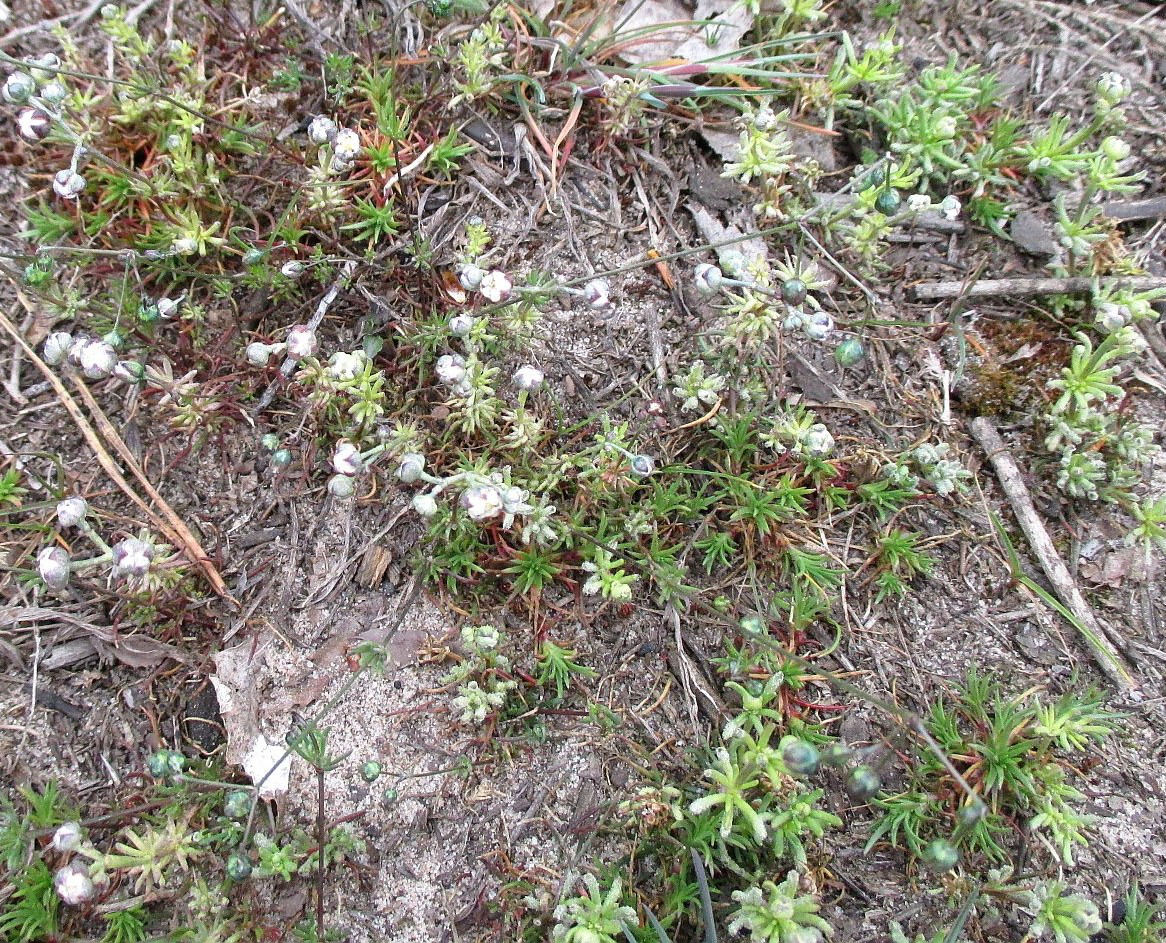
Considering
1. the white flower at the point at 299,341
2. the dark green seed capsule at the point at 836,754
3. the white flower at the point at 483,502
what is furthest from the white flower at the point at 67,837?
the dark green seed capsule at the point at 836,754

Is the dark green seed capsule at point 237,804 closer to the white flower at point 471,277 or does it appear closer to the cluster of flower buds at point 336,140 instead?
the white flower at point 471,277

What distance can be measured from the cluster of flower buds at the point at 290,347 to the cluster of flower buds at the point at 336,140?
0.75 m

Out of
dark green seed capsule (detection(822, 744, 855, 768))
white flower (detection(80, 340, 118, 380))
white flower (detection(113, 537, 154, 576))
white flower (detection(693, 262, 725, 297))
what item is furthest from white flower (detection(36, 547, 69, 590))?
dark green seed capsule (detection(822, 744, 855, 768))

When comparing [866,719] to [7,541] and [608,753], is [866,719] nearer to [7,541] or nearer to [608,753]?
[608,753]

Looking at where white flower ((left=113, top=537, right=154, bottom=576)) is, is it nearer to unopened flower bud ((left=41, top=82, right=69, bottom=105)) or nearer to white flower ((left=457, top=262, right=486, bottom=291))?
white flower ((left=457, top=262, right=486, bottom=291))

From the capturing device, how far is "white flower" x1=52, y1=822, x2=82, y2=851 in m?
3.00

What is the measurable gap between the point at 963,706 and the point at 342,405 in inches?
118

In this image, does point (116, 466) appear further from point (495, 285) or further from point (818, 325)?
point (818, 325)

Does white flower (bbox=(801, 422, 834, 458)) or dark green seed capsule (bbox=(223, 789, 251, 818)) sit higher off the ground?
white flower (bbox=(801, 422, 834, 458))

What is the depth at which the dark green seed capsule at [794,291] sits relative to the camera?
143 inches

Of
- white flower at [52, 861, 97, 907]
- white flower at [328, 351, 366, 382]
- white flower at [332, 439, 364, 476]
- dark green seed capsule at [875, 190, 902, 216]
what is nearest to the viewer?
white flower at [52, 861, 97, 907]

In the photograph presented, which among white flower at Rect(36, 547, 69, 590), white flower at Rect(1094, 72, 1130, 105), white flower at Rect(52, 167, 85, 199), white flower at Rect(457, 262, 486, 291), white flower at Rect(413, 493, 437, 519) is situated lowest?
white flower at Rect(36, 547, 69, 590)

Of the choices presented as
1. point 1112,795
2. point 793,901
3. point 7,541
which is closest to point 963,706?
point 1112,795

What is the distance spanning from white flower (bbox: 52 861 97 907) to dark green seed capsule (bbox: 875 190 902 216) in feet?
13.8
